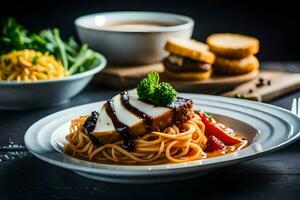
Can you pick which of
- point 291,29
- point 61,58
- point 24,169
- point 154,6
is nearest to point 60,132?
point 24,169

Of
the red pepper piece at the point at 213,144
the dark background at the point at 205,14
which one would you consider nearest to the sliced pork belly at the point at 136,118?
the red pepper piece at the point at 213,144

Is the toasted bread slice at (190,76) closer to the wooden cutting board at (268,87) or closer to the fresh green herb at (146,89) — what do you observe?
the wooden cutting board at (268,87)

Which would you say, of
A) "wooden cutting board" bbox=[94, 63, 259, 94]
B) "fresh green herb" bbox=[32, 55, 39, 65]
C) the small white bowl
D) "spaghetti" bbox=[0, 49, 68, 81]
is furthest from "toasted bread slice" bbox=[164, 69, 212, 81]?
"fresh green herb" bbox=[32, 55, 39, 65]

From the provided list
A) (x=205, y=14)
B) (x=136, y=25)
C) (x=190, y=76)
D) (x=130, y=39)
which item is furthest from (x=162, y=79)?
(x=205, y=14)

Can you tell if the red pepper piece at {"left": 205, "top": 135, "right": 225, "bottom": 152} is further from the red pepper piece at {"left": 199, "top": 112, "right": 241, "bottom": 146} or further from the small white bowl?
the small white bowl

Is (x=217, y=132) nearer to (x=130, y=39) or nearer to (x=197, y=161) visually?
(x=197, y=161)

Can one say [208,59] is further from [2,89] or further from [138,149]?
[138,149]
